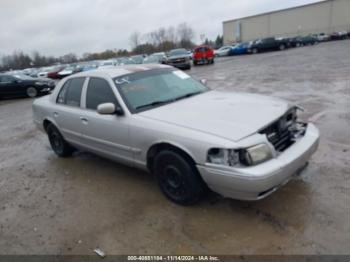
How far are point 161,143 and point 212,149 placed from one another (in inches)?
26.7

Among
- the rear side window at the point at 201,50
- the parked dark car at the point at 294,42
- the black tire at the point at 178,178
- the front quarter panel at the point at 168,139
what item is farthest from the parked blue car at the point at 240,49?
the black tire at the point at 178,178

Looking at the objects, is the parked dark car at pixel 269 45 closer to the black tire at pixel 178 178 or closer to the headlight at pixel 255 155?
the black tire at pixel 178 178

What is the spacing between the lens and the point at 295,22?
64.5m

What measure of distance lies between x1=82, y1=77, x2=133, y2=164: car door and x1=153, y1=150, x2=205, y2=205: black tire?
0.53 metres

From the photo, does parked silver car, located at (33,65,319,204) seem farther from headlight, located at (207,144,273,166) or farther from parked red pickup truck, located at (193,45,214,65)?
parked red pickup truck, located at (193,45,214,65)

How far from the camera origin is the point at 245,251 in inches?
104

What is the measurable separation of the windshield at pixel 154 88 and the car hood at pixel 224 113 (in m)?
0.18

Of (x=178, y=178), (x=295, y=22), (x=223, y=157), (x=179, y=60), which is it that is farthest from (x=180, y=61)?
(x=295, y=22)

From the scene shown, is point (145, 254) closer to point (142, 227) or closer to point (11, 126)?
point (142, 227)

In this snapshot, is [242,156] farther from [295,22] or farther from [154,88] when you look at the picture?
[295,22]

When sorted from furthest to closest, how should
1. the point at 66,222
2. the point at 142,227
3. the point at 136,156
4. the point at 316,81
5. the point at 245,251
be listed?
1. the point at 316,81
2. the point at 136,156
3. the point at 66,222
4. the point at 142,227
5. the point at 245,251

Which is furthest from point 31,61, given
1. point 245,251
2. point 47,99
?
point 245,251

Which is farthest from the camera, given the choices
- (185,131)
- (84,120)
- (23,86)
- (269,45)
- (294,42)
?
(294,42)

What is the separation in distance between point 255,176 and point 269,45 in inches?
1513
